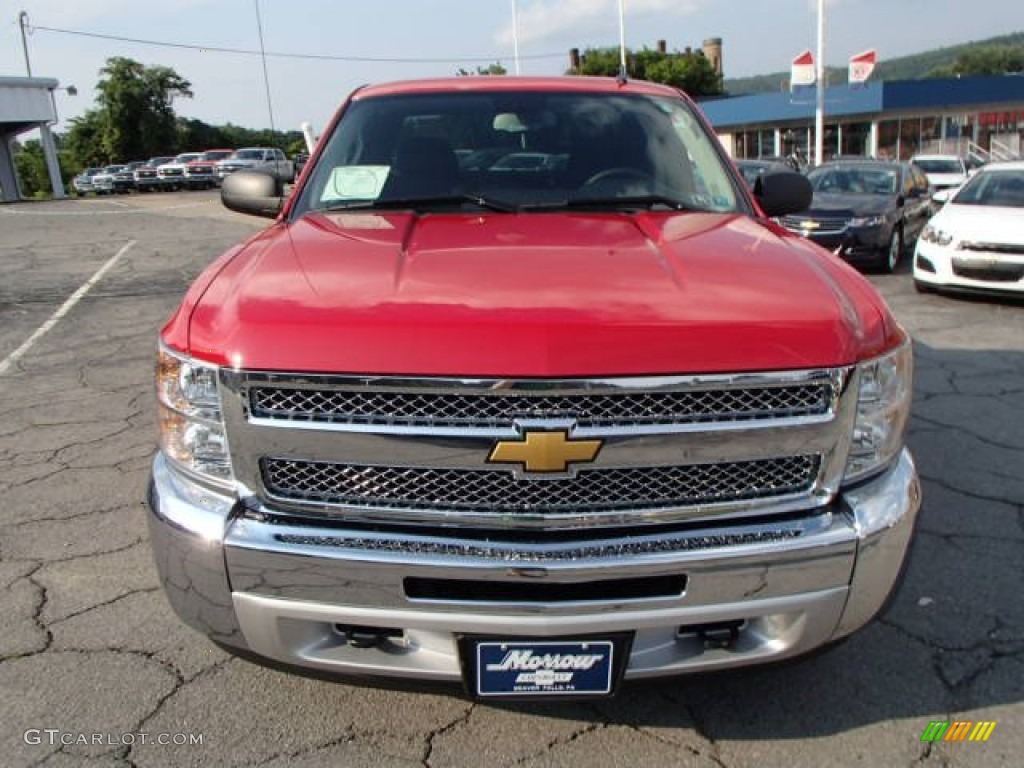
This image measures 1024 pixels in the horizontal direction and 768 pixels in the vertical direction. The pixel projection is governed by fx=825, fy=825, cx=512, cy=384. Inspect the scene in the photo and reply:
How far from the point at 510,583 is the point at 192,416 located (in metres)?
0.87

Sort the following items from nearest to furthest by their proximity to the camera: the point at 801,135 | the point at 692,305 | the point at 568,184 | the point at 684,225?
the point at 692,305 < the point at 684,225 < the point at 568,184 < the point at 801,135

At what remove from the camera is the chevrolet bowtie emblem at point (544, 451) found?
185 cm

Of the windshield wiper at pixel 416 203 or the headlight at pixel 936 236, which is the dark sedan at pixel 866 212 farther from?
the windshield wiper at pixel 416 203

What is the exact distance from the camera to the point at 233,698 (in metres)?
2.47

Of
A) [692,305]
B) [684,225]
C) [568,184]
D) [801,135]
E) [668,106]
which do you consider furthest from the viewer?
[801,135]

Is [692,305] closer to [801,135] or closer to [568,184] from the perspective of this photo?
[568,184]

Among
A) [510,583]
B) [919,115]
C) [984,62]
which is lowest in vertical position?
[510,583]

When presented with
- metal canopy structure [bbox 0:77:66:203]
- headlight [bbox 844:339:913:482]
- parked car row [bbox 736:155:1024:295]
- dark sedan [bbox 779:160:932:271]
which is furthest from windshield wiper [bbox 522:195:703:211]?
metal canopy structure [bbox 0:77:66:203]

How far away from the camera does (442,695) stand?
2.21 m

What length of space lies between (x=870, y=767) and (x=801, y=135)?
45943 mm

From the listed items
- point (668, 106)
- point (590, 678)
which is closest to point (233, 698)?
point (590, 678)

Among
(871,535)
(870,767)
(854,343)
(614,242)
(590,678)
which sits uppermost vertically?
(614,242)

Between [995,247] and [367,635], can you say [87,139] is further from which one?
[367,635]

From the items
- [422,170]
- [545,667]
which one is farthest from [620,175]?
[545,667]
